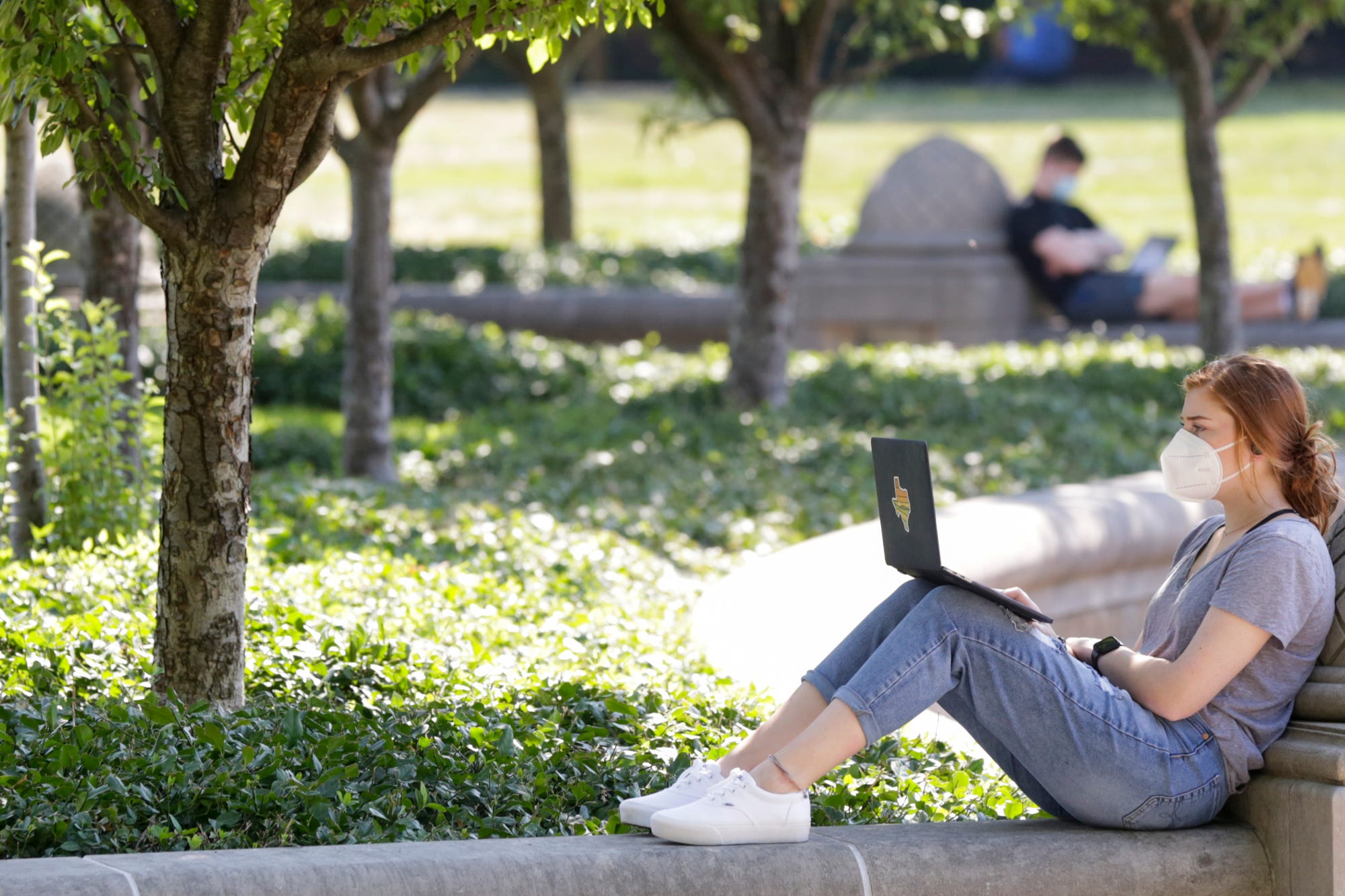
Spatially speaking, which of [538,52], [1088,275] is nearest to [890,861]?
[538,52]

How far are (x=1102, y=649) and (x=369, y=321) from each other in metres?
5.41

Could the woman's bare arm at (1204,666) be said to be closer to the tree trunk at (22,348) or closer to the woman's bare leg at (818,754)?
the woman's bare leg at (818,754)

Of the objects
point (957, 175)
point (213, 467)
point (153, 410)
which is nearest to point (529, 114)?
point (957, 175)

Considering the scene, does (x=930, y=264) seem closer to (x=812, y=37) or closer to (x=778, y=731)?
(x=812, y=37)

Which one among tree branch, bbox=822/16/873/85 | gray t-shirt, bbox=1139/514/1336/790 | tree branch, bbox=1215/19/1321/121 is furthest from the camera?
tree branch, bbox=1215/19/1321/121

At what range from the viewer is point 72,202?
39.6ft

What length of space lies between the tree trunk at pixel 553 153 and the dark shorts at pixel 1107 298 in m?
6.00

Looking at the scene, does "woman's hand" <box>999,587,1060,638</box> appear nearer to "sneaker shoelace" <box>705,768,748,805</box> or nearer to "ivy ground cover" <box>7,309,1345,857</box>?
"ivy ground cover" <box>7,309,1345,857</box>

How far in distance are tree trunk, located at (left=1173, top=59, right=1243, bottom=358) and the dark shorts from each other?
7.52 feet

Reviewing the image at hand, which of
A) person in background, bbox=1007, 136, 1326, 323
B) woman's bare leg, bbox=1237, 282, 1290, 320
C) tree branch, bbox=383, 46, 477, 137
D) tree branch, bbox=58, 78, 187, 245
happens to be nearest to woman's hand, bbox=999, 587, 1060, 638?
tree branch, bbox=58, 78, 187, 245

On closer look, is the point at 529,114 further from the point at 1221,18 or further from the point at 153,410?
the point at 153,410

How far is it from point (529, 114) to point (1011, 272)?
29.1 meters

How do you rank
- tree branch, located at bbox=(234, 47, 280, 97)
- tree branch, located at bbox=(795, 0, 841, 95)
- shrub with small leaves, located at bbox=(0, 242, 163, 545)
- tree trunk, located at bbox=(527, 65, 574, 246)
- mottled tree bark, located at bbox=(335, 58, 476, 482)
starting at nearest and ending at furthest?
1. tree branch, located at bbox=(234, 47, 280, 97)
2. shrub with small leaves, located at bbox=(0, 242, 163, 545)
3. mottled tree bark, located at bbox=(335, 58, 476, 482)
4. tree branch, located at bbox=(795, 0, 841, 95)
5. tree trunk, located at bbox=(527, 65, 574, 246)

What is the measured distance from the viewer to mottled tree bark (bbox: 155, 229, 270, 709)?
364 centimetres
